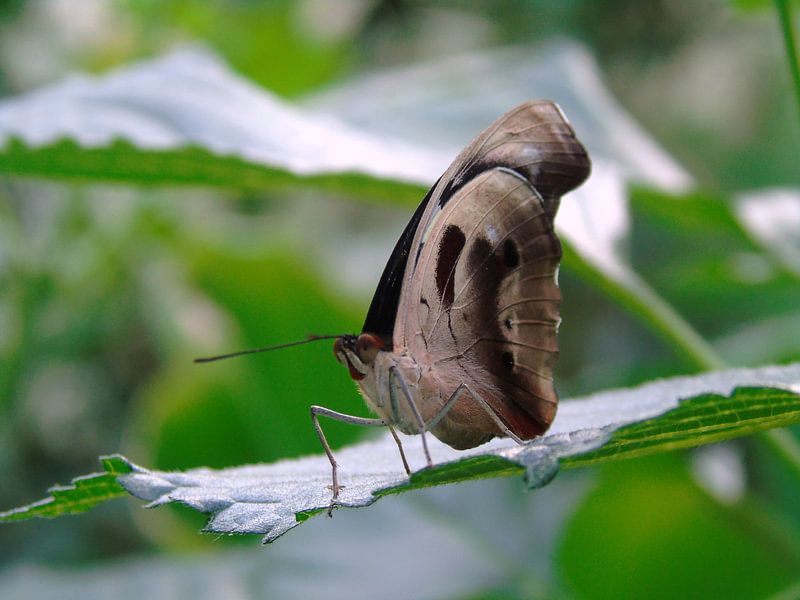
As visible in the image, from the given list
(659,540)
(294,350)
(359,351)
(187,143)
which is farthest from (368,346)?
(294,350)

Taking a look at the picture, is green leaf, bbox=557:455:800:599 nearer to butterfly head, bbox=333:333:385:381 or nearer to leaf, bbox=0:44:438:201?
leaf, bbox=0:44:438:201

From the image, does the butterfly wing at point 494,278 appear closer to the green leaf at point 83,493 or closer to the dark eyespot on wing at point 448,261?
the dark eyespot on wing at point 448,261

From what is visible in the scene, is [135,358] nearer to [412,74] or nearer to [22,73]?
[22,73]

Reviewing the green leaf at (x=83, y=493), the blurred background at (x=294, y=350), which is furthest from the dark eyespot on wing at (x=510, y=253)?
the green leaf at (x=83, y=493)

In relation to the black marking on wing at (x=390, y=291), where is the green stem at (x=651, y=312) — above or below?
below

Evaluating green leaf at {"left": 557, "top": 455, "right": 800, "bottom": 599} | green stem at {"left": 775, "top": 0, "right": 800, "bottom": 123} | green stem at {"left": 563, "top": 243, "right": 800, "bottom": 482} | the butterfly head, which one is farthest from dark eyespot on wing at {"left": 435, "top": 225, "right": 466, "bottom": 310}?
green leaf at {"left": 557, "top": 455, "right": 800, "bottom": 599}

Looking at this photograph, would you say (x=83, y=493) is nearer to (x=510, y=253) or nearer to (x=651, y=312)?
(x=510, y=253)

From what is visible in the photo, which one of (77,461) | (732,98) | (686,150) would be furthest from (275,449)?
(732,98)
